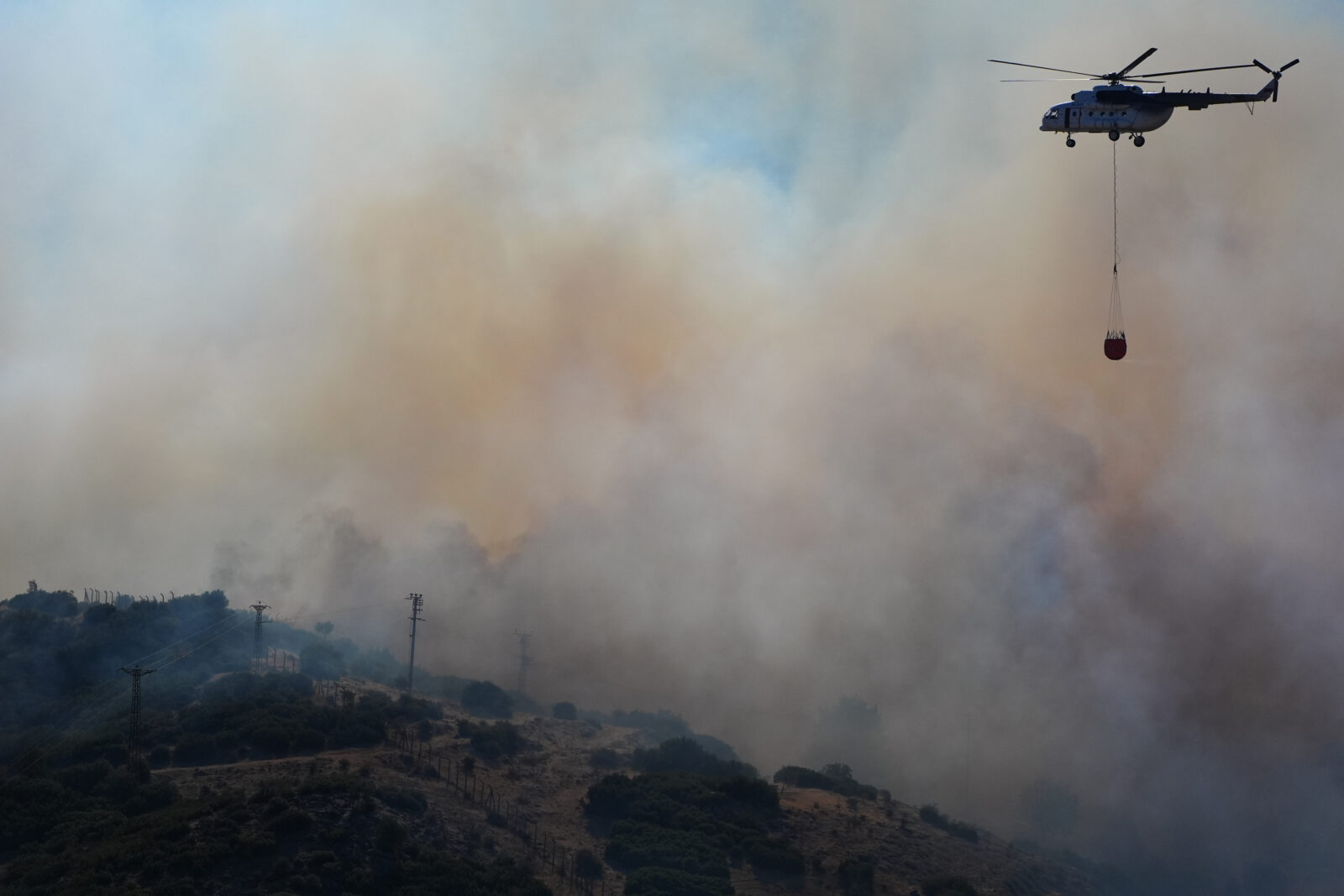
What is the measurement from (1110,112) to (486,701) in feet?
207

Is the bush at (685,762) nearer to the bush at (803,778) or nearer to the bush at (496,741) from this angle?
the bush at (803,778)

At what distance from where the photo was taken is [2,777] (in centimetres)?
7231

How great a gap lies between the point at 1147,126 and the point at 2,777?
74764 mm

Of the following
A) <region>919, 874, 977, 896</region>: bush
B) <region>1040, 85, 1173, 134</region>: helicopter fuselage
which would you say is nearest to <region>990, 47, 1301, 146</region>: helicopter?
<region>1040, 85, 1173, 134</region>: helicopter fuselage

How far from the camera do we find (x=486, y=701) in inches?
3957

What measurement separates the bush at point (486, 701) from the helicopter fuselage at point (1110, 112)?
59.1 meters

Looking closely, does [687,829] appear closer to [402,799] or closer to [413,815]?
[413,815]

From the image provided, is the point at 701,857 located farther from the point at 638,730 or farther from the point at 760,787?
the point at 638,730

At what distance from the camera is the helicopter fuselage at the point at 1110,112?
6875 cm

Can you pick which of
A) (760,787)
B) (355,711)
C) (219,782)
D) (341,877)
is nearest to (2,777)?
(219,782)

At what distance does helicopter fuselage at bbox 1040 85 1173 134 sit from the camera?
2707 inches

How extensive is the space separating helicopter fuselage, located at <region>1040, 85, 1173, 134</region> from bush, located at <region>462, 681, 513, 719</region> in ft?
194

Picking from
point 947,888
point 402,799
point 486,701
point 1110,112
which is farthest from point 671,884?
point 1110,112

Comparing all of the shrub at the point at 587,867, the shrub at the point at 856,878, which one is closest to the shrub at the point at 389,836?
the shrub at the point at 587,867
